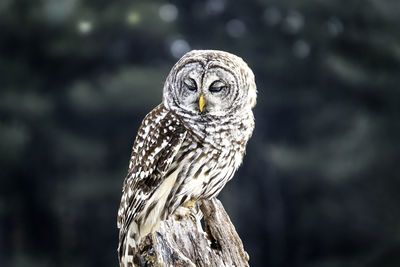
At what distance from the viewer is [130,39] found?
21.3ft

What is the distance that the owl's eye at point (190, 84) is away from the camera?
2334 millimetres

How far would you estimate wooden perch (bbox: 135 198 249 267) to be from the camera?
5.79ft

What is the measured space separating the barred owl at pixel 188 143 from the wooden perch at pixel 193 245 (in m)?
0.34

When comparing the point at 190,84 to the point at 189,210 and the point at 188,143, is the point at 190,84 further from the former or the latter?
the point at 189,210

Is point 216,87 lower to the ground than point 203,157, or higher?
higher

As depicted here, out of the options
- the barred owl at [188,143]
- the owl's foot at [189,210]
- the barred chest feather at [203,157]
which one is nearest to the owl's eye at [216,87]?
the barred owl at [188,143]

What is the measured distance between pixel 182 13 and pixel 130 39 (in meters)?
0.70

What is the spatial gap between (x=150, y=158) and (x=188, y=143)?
18 cm

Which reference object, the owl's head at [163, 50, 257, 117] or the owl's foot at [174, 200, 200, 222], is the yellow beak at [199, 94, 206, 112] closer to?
the owl's head at [163, 50, 257, 117]

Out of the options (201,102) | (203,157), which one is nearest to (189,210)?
(203,157)

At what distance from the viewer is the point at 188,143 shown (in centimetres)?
239
